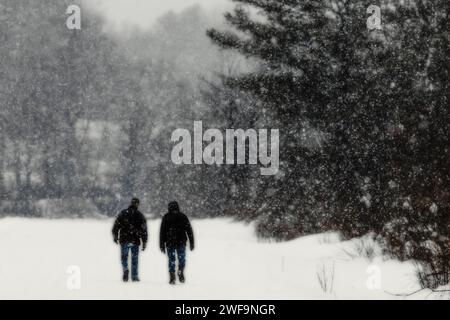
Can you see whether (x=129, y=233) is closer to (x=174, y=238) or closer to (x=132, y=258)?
(x=132, y=258)

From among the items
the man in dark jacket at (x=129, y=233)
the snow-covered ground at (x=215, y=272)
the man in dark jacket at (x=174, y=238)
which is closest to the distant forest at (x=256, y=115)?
the snow-covered ground at (x=215, y=272)

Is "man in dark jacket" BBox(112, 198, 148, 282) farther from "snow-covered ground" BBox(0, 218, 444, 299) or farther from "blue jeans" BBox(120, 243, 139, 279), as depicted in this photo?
"snow-covered ground" BBox(0, 218, 444, 299)

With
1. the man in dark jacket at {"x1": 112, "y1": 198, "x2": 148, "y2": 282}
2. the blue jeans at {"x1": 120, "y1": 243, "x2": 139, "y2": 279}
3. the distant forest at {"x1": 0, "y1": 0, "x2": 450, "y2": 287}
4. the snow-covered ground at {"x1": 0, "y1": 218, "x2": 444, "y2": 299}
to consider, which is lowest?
the snow-covered ground at {"x1": 0, "y1": 218, "x2": 444, "y2": 299}

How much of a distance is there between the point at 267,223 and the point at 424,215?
11182 mm

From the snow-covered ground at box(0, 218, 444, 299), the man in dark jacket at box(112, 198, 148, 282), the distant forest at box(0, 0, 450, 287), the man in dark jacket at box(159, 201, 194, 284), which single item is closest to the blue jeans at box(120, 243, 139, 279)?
the man in dark jacket at box(112, 198, 148, 282)

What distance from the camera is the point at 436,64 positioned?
38.3 feet

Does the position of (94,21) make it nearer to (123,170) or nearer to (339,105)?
(123,170)

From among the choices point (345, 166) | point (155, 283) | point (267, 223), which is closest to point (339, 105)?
point (345, 166)

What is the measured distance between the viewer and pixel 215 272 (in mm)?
13492

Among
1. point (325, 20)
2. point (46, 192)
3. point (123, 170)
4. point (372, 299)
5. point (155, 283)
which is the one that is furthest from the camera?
point (123, 170)

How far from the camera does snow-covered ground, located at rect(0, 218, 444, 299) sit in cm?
998

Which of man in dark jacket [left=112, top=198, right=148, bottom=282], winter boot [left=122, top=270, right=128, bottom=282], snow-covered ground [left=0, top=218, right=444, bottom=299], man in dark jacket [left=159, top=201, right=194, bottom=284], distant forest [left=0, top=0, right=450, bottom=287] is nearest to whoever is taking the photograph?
snow-covered ground [left=0, top=218, right=444, bottom=299]

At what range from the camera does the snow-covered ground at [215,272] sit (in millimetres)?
9984

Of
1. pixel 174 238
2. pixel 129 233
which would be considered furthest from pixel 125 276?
pixel 174 238
